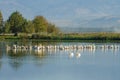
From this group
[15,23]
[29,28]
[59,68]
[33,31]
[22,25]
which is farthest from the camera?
[15,23]

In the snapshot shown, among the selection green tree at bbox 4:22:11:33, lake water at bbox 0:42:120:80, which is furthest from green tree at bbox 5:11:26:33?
lake water at bbox 0:42:120:80

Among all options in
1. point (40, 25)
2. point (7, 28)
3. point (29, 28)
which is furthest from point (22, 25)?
point (40, 25)

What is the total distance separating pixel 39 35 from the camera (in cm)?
8069

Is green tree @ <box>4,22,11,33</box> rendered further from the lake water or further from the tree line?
the lake water

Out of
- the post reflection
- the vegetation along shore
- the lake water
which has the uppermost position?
the vegetation along shore

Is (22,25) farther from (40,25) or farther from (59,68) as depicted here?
(59,68)

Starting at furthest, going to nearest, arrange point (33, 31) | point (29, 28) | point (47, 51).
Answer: point (33, 31), point (29, 28), point (47, 51)

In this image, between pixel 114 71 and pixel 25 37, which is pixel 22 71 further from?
pixel 25 37

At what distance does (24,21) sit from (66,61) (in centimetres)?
5232

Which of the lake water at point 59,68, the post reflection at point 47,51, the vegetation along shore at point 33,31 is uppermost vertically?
the vegetation along shore at point 33,31

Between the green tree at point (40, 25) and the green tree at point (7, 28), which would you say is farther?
the green tree at point (40, 25)

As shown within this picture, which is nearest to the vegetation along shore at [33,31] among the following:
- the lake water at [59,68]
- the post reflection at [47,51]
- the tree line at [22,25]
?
the tree line at [22,25]

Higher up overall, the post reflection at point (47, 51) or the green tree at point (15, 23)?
the green tree at point (15, 23)

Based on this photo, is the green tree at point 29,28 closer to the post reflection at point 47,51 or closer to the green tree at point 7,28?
the green tree at point 7,28
